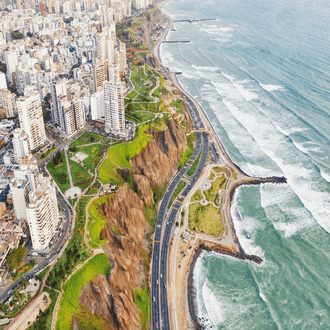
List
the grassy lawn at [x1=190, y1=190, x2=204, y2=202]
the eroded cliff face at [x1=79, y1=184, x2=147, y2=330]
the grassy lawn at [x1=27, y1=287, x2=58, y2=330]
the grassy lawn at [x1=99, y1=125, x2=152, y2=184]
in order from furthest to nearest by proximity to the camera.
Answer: the grassy lawn at [x1=190, y1=190, x2=204, y2=202]
the grassy lawn at [x1=99, y1=125, x2=152, y2=184]
the eroded cliff face at [x1=79, y1=184, x2=147, y2=330]
the grassy lawn at [x1=27, y1=287, x2=58, y2=330]

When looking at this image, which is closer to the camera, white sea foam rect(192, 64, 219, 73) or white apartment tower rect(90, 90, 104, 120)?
white apartment tower rect(90, 90, 104, 120)

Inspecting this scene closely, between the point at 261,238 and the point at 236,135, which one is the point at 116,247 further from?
the point at 236,135

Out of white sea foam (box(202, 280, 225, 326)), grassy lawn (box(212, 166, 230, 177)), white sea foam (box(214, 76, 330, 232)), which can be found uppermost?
white sea foam (box(214, 76, 330, 232))

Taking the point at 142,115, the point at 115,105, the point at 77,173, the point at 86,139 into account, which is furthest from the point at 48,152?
the point at 142,115

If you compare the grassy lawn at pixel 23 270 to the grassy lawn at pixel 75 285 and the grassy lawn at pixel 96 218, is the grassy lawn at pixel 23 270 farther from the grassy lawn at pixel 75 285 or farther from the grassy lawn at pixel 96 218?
the grassy lawn at pixel 96 218

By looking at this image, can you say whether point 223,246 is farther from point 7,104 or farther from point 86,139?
point 7,104

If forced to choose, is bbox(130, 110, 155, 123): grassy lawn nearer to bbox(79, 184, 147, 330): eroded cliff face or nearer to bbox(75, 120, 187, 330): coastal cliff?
bbox(75, 120, 187, 330): coastal cliff

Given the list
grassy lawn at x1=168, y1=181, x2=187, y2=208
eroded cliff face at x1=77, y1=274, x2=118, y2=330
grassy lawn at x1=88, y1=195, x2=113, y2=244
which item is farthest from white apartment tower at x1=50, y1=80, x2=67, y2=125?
eroded cliff face at x1=77, y1=274, x2=118, y2=330
